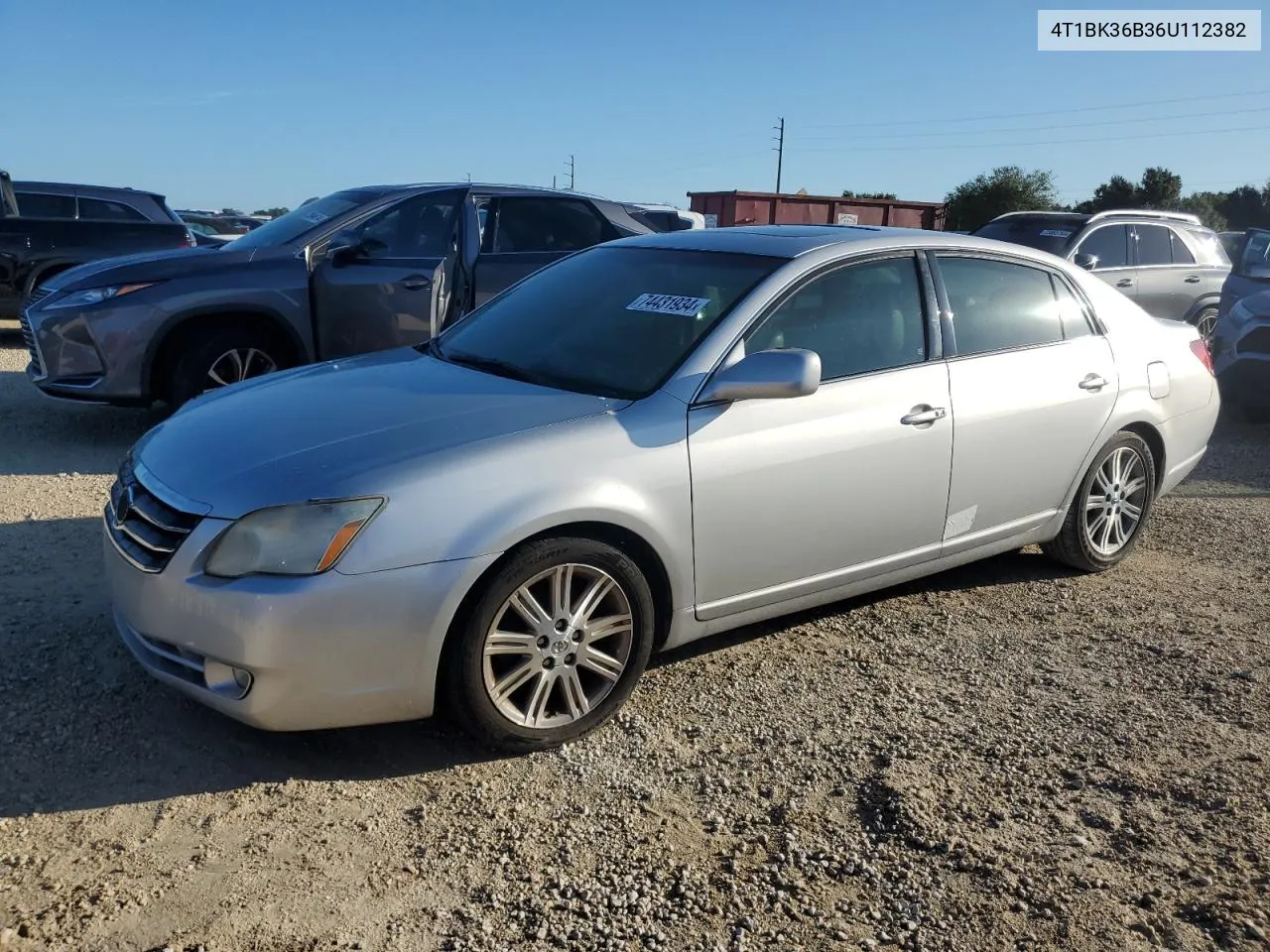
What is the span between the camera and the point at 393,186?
7.52 meters

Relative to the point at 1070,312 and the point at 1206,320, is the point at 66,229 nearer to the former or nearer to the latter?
the point at 1070,312

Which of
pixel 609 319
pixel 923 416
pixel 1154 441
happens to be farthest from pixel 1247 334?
pixel 609 319

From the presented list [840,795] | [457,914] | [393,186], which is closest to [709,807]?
[840,795]

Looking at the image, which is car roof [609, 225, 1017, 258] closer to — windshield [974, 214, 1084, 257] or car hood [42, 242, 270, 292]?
car hood [42, 242, 270, 292]

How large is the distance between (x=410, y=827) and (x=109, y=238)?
9.89m

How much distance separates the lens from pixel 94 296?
666cm

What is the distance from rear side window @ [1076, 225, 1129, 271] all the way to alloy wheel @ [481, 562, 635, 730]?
→ 922 cm

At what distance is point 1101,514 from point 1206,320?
807 cm

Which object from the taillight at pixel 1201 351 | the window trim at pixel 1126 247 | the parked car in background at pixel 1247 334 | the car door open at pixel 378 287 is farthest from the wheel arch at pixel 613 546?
the window trim at pixel 1126 247

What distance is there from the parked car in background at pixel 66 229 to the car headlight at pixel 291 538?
8.02 metres

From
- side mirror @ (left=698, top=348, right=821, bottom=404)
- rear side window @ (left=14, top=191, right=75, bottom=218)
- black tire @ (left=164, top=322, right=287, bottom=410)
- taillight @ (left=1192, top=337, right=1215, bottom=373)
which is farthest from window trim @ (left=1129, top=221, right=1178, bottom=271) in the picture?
rear side window @ (left=14, top=191, right=75, bottom=218)

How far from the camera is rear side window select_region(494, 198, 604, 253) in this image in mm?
7527

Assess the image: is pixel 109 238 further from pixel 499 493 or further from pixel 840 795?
pixel 840 795

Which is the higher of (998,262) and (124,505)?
(998,262)
